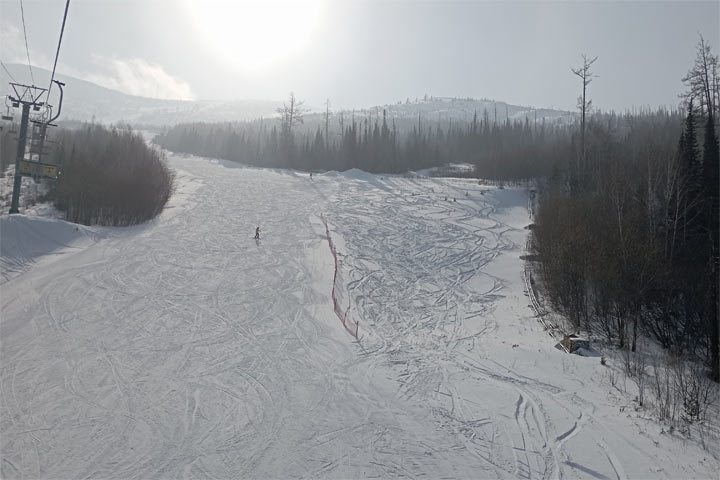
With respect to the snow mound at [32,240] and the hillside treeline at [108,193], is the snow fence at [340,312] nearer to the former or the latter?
the snow mound at [32,240]

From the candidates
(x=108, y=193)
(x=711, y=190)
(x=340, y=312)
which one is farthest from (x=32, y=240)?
(x=711, y=190)

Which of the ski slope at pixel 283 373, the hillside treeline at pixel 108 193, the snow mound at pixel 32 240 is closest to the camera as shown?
the ski slope at pixel 283 373

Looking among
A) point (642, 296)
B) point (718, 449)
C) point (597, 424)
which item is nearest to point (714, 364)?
point (642, 296)

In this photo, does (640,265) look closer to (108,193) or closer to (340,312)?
(340,312)

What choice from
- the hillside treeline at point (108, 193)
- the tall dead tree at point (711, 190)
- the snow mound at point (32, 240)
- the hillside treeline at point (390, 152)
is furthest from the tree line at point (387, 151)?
the snow mound at point (32, 240)

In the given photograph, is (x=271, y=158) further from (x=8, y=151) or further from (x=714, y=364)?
(x=714, y=364)

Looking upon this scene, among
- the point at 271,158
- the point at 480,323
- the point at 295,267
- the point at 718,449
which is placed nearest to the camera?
the point at 718,449

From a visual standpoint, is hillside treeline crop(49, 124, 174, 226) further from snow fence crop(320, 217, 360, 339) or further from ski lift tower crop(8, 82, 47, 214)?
snow fence crop(320, 217, 360, 339)

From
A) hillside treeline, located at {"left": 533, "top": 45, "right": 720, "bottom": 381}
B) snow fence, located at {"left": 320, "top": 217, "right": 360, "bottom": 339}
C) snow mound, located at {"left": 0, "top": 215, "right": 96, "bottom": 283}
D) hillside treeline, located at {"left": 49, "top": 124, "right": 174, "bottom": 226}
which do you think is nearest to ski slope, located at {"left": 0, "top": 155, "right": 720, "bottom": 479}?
snow mound, located at {"left": 0, "top": 215, "right": 96, "bottom": 283}
